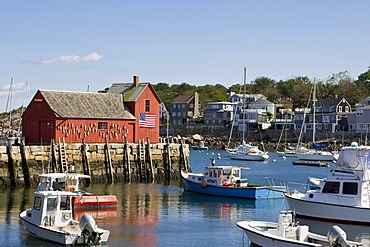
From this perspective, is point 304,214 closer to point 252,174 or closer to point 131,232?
point 131,232

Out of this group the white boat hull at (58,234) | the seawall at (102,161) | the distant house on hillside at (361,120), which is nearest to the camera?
the white boat hull at (58,234)

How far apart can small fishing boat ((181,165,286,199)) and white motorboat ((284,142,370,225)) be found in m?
7.57

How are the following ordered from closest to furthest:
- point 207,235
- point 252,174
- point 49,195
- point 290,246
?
point 290,246
point 49,195
point 207,235
point 252,174

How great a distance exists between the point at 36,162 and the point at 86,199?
1183 cm

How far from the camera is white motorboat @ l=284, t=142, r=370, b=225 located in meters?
34.8

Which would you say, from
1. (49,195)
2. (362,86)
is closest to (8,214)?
(49,195)

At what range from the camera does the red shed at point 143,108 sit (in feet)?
195

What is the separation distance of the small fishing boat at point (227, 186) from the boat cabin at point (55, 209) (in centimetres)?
1794

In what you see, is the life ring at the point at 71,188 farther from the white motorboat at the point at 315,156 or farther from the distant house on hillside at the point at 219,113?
the distant house on hillside at the point at 219,113

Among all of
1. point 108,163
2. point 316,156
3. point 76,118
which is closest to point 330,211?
point 108,163

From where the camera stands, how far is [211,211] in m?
40.2

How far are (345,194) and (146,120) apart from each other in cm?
2769

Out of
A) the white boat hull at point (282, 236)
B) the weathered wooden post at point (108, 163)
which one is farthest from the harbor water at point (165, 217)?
the white boat hull at point (282, 236)

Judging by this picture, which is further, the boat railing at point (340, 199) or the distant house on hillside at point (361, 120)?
the distant house on hillside at point (361, 120)
